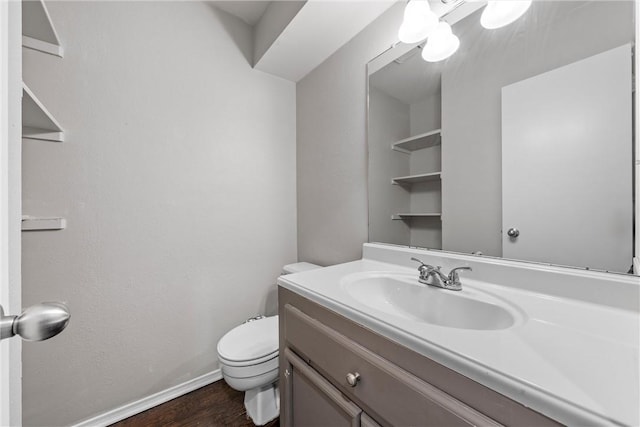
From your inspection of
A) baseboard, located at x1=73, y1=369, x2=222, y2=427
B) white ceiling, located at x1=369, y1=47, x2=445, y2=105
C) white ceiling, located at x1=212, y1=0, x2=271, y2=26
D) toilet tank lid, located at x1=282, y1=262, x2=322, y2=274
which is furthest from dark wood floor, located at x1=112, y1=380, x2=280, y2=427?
white ceiling, located at x1=212, y1=0, x2=271, y2=26

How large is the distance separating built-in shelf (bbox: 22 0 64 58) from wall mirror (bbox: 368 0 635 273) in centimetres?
143

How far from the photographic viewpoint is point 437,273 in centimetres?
89

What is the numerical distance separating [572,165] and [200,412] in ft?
6.36

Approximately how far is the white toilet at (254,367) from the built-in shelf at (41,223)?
0.91m

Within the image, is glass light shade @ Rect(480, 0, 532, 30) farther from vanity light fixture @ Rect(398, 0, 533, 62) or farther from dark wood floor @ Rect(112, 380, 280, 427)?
dark wood floor @ Rect(112, 380, 280, 427)

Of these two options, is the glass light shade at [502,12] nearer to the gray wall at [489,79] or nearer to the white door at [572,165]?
the gray wall at [489,79]

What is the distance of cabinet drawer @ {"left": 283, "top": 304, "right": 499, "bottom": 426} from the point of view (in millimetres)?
479

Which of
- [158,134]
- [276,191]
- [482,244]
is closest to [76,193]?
[158,134]

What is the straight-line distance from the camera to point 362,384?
2.10 ft

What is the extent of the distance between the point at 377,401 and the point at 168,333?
4.29ft

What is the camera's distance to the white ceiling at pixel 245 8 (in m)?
1.53

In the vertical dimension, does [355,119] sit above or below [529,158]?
above

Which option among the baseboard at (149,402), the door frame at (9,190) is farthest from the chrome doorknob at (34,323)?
the baseboard at (149,402)

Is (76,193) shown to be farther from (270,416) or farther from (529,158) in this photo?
(529,158)
